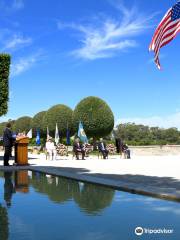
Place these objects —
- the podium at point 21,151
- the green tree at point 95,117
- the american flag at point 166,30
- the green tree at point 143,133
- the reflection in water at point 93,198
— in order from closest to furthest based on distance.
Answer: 1. the reflection in water at point 93,198
2. the american flag at point 166,30
3. the podium at point 21,151
4. the green tree at point 95,117
5. the green tree at point 143,133

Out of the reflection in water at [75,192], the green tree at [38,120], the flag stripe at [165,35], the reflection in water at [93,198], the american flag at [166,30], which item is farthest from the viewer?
the green tree at [38,120]

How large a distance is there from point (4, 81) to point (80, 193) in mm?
19198

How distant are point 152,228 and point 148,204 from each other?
222cm

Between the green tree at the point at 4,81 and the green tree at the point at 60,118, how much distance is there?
35.0 m

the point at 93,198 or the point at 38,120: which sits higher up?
the point at 38,120

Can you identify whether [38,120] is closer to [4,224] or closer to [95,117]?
[95,117]

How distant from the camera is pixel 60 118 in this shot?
64250 millimetres

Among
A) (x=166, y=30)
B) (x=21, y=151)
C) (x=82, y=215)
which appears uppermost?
(x=166, y=30)

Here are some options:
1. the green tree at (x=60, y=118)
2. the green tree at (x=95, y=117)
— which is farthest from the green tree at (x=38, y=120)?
the green tree at (x=95, y=117)

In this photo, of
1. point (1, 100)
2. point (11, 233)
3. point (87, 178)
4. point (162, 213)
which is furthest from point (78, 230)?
point (1, 100)

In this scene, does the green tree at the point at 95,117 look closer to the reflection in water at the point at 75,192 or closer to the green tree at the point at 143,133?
the reflection in water at the point at 75,192

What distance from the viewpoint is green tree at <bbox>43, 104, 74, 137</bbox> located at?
64062 millimetres

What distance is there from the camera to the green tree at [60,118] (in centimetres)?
6406

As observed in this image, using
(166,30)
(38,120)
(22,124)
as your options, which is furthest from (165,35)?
(22,124)
